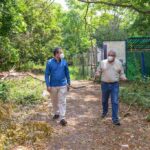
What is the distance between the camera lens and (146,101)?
1277cm

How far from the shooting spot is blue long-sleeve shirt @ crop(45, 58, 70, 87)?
10.3m

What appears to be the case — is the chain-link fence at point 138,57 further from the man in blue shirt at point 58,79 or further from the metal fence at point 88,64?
the man in blue shirt at point 58,79

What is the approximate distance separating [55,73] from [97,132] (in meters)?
1.91

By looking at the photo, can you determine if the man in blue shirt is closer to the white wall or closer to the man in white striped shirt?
the man in white striped shirt

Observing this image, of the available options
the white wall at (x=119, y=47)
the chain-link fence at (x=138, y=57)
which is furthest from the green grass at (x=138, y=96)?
the white wall at (x=119, y=47)

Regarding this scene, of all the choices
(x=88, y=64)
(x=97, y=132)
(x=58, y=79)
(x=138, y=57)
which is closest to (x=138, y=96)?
(x=58, y=79)

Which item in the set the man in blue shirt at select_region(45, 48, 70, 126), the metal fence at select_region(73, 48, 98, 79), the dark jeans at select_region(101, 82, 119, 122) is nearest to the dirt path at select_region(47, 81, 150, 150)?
the dark jeans at select_region(101, 82, 119, 122)

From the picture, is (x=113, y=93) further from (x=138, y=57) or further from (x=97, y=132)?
(x=138, y=57)

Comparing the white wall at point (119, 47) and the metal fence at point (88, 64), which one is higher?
the white wall at point (119, 47)

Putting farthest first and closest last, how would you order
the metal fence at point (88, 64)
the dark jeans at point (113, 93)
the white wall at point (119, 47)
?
the metal fence at point (88, 64) < the white wall at point (119, 47) < the dark jeans at point (113, 93)

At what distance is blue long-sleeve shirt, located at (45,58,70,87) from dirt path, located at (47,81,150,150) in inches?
41.9

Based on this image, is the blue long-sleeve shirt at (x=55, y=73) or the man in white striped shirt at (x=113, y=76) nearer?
the man in white striped shirt at (x=113, y=76)

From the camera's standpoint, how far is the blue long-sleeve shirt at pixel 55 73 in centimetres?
1030

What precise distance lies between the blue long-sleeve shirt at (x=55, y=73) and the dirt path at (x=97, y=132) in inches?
41.9
